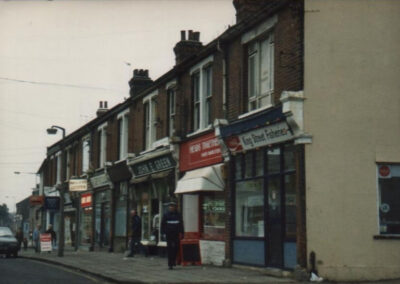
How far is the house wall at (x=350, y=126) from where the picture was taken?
48.5 feet

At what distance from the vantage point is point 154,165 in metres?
25.6

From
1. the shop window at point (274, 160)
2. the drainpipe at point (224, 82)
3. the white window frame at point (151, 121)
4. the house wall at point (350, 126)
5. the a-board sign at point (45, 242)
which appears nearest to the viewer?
the house wall at point (350, 126)

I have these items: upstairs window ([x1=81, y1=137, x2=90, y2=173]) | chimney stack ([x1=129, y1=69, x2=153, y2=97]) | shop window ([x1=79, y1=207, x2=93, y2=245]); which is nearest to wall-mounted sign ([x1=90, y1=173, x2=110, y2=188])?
shop window ([x1=79, y1=207, x2=93, y2=245])

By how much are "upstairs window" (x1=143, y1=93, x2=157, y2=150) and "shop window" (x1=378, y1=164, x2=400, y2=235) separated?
41.9 feet

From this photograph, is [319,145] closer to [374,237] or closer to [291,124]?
[291,124]

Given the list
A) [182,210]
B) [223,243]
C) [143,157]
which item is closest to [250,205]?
[223,243]

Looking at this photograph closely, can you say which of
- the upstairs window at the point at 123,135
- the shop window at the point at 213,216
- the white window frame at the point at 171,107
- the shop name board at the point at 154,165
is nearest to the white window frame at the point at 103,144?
the upstairs window at the point at 123,135

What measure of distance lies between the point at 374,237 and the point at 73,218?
28.8 m

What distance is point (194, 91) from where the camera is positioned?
22.5 metres

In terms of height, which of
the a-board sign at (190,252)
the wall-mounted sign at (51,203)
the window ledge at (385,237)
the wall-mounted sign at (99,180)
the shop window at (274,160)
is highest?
the wall-mounted sign at (99,180)

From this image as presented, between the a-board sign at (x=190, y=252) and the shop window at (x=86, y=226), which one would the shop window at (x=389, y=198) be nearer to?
the a-board sign at (x=190, y=252)

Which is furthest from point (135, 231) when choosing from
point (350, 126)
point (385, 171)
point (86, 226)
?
point (86, 226)

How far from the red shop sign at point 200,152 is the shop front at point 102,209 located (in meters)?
10.0

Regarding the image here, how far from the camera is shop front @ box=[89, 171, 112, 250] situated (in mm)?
32344
